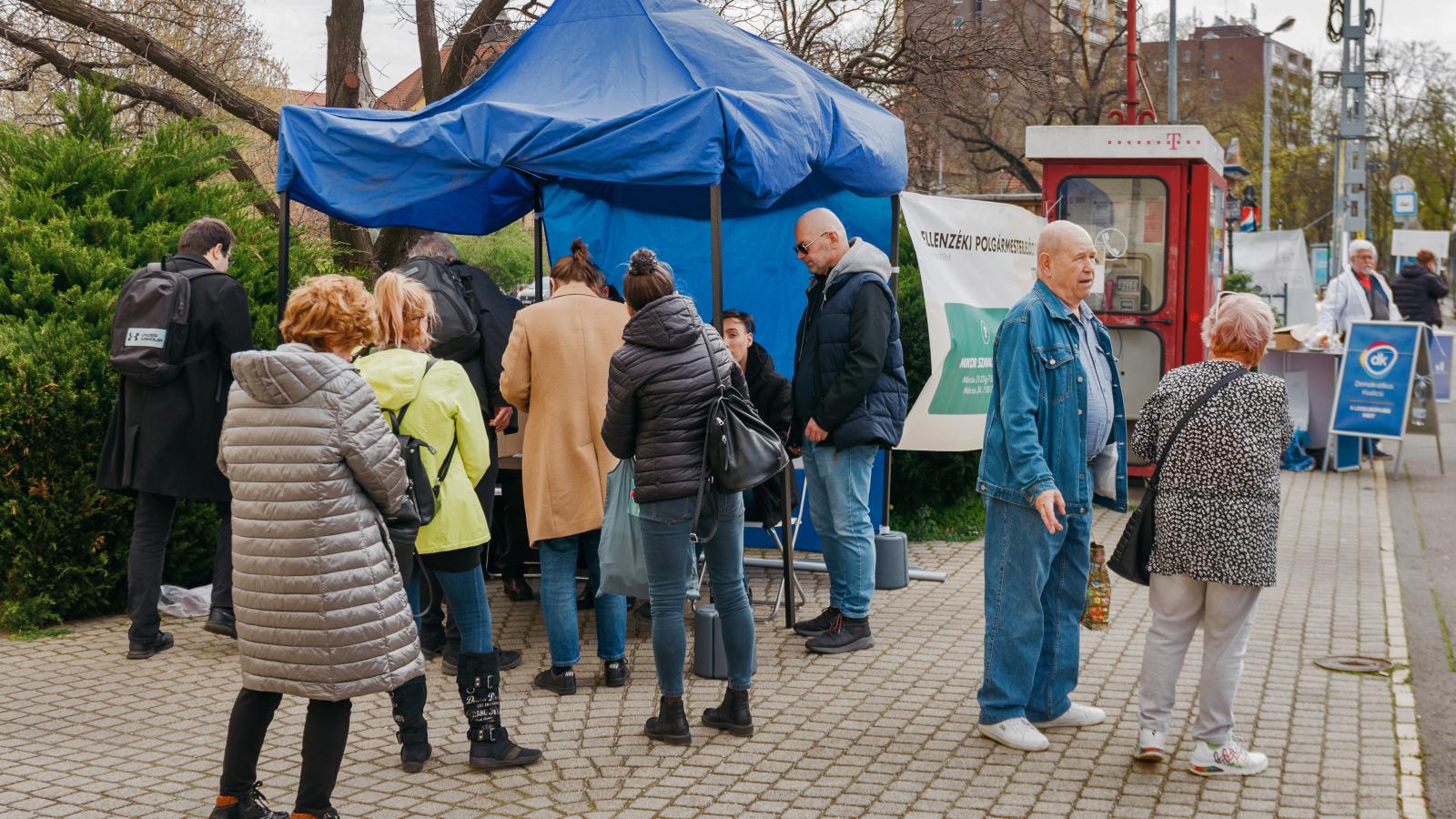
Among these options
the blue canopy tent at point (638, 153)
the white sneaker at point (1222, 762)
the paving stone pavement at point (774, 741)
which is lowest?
the paving stone pavement at point (774, 741)

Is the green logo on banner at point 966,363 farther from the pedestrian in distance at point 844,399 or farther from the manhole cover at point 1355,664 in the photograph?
the manhole cover at point 1355,664

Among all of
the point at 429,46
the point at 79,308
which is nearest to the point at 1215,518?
the point at 79,308

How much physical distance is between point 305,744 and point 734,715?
1.71 m

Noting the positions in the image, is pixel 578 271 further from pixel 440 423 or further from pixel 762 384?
pixel 440 423

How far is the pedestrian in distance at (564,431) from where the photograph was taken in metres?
5.69

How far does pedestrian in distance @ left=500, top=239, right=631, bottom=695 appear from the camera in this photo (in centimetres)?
569

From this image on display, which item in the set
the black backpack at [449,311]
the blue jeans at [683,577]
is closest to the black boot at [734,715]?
the blue jeans at [683,577]

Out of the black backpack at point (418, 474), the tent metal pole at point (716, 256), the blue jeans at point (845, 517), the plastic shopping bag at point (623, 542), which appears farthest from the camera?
the blue jeans at point (845, 517)

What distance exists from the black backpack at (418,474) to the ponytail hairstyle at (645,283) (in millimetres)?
746

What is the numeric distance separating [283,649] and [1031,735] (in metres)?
2.55

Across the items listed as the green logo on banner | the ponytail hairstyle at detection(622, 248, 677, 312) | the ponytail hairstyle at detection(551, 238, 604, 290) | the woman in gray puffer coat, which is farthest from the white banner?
the woman in gray puffer coat

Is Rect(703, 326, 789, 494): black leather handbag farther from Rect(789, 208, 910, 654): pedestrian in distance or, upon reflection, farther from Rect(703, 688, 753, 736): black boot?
Rect(789, 208, 910, 654): pedestrian in distance

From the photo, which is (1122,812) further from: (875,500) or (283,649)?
(875,500)

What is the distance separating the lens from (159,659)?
6320 mm
